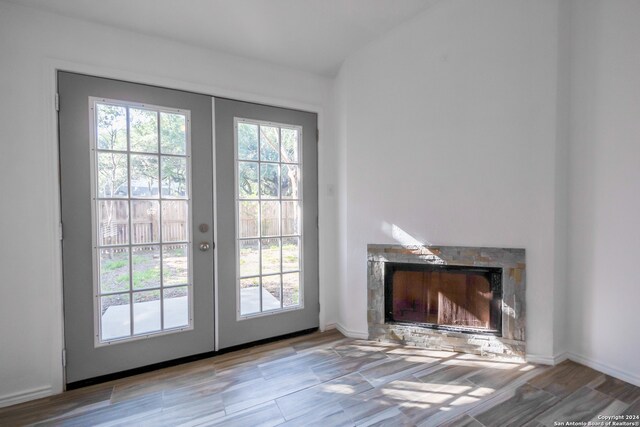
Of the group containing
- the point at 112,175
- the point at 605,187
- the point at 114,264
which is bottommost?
the point at 114,264

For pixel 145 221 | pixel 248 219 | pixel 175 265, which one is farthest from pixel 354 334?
pixel 145 221

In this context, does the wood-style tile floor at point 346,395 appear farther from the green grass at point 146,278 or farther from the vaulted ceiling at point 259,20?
the vaulted ceiling at point 259,20

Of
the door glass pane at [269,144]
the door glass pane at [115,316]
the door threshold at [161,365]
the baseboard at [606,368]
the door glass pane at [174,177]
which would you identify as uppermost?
the door glass pane at [269,144]

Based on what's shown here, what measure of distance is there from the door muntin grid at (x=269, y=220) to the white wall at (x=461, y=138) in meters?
0.53

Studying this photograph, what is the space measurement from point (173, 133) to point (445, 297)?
2.64 m

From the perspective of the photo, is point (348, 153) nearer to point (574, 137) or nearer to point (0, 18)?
point (574, 137)

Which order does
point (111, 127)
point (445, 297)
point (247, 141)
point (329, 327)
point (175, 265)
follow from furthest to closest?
point (329, 327)
point (247, 141)
point (445, 297)
point (175, 265)
point (111, 127)

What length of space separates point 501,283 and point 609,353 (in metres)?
0.80

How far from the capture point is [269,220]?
8.87ft

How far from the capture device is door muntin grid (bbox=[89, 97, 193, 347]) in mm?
2107

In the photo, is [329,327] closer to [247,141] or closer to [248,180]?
[248,180]

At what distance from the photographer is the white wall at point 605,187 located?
75.2 inches

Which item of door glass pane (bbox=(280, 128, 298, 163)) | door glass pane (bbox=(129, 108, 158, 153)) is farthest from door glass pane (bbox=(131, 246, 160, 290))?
door glass pane (bbox=(280, 128, 298, 163))

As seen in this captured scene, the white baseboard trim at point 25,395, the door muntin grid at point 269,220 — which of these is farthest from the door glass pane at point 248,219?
the white baseboard trim at point 25,395
